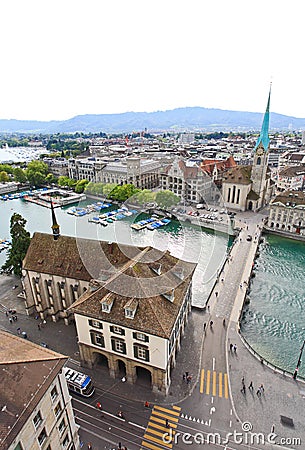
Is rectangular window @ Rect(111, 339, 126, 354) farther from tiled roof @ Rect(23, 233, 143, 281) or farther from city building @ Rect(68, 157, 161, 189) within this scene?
city building @ Rect(68, 157, 161, 189)

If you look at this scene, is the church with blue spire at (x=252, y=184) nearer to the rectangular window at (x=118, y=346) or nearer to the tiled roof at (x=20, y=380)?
the rectangular window at (x=118, y=346)

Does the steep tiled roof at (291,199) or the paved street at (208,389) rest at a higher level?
the steep tiled roof at (291,199)

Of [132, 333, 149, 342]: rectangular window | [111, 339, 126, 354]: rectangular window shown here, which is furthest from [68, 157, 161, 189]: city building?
[132, 333, 149, 342]: rectangular window

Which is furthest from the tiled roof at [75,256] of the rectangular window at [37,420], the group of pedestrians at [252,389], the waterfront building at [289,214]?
the waterfront building at [289,214]

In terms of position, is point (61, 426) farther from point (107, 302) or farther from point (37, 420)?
point (107, 302)

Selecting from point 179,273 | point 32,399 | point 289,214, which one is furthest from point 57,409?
point 289,214

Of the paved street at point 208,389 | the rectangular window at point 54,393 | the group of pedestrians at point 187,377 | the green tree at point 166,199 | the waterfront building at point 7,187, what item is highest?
the rectangular window at point 54,393
